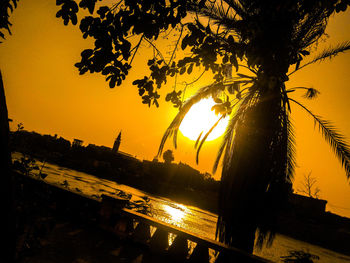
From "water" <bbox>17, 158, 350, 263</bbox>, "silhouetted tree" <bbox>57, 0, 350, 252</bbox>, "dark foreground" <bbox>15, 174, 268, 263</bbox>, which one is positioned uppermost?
"silhouetted tree" <bbox>57, 0, 350, 252</bbox>

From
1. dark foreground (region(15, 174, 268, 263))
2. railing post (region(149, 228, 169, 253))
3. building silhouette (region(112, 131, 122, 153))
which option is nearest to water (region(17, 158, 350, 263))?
dark foreground (region(15, 174, 268, 263))

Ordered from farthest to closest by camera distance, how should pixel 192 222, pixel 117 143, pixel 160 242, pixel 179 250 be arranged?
pixel 117 143 → pixel 192 222 → pixel 160 242 → pixel 179 250

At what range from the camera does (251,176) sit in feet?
16.1

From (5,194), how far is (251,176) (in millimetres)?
4800

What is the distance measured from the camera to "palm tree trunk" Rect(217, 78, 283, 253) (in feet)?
15.8

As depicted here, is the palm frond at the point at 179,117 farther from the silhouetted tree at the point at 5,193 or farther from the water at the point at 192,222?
the silhouetted tree at the point at 5,193

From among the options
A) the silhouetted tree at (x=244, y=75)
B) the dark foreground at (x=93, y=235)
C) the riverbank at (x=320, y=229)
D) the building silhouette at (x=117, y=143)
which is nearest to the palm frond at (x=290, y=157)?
the silhouetted tree at (x=244, y=75)

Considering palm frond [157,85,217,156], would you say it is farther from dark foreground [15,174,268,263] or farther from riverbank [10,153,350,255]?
riverbank [10,153,350,255]

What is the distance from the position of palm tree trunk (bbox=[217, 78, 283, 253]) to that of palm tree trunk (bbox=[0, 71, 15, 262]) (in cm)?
466

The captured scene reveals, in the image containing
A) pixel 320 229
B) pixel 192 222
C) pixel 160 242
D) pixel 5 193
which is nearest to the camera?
pixel 5 193

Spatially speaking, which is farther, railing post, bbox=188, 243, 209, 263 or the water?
the water

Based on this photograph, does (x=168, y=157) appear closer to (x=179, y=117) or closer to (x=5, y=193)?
(x=179, y=117)

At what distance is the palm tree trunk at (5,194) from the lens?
0.83 meters

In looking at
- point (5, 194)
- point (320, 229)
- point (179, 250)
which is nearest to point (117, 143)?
point (320, 229)
